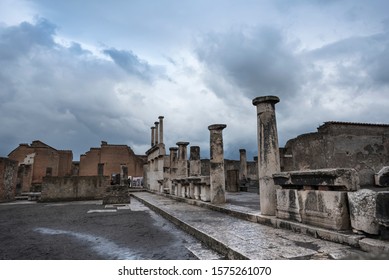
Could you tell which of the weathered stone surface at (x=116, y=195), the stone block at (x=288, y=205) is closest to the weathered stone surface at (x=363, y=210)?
the stone block at (x=288, y=205)

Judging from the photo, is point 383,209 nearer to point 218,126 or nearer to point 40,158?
point 218,126

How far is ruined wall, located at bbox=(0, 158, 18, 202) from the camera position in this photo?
43.8 feet

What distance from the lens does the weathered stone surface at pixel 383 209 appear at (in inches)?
116

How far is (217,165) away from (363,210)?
223 inches

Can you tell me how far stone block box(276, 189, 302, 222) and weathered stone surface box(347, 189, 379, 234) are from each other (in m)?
1.04

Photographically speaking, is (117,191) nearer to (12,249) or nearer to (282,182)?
(12,249)

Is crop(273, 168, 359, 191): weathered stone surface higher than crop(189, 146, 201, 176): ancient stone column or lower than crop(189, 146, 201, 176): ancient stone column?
lower

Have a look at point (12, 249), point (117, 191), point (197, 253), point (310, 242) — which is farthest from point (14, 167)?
point (310, 242)

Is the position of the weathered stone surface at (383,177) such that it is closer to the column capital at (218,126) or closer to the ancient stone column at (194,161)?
the column capital at (218,126)

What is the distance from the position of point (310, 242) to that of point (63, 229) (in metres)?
5.04

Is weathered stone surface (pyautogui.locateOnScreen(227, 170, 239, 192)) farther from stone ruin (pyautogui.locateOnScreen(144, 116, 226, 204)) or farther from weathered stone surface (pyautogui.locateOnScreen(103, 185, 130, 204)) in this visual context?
weathered stone surface (pyautogui.locateOnScreen(103, 185, 130, 204))

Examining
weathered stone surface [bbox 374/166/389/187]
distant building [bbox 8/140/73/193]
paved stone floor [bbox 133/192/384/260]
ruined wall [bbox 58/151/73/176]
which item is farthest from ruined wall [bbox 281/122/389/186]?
ruined wall [bbox 58/151/73/176]

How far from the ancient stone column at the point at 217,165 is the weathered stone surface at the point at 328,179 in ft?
13.1

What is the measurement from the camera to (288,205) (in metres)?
4.77
